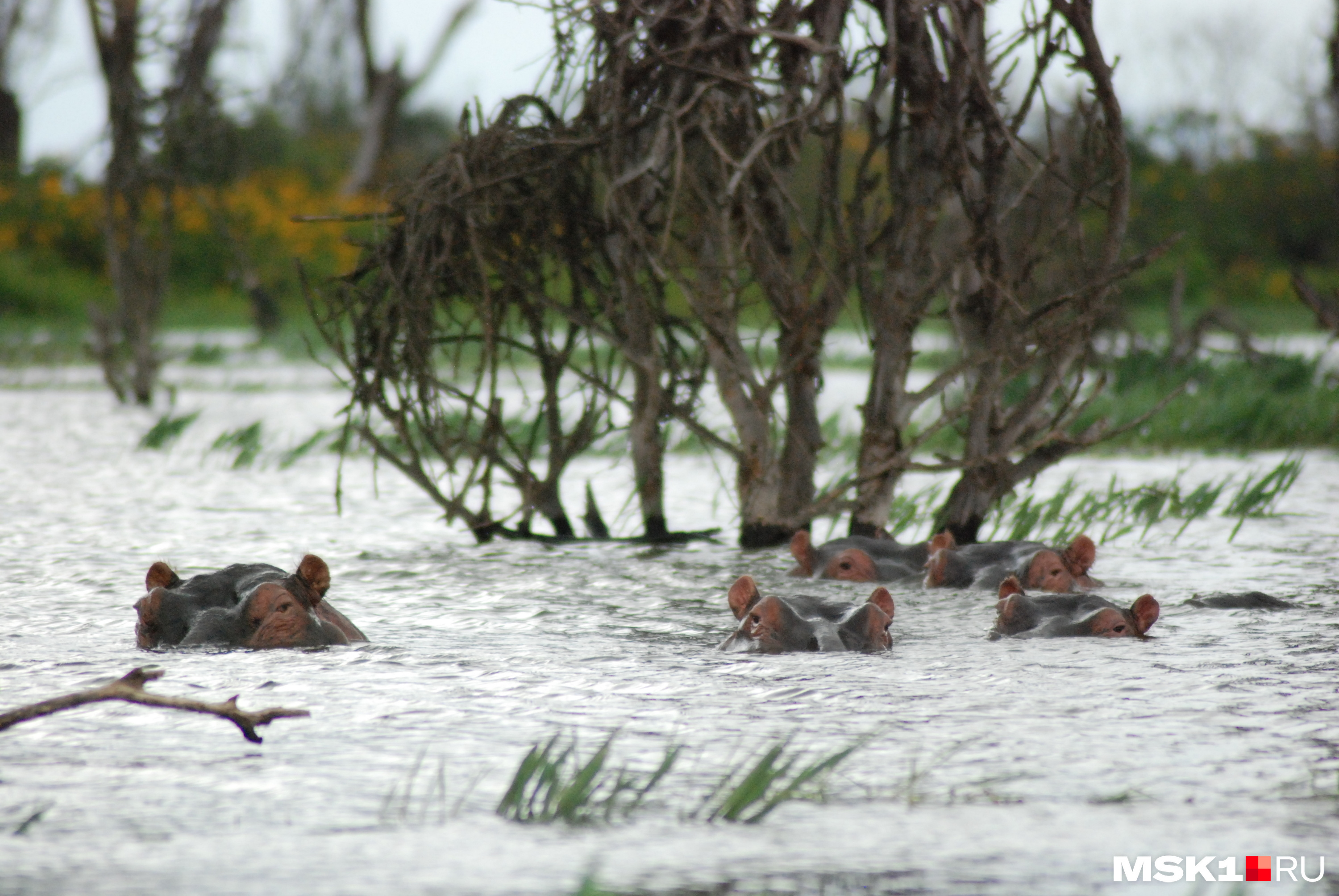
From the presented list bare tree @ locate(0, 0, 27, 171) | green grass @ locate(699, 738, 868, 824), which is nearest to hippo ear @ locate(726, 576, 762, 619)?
green grass @ locate(699, 738, 868, 824)

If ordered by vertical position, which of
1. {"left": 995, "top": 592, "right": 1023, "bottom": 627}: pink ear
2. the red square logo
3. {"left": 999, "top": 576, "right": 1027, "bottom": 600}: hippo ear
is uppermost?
{"left": 999, "top": 576, "right": 1027, "bottom": 600}: hippo ear

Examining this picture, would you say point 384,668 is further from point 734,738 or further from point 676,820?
point 676,820

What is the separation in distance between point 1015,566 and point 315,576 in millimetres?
1487

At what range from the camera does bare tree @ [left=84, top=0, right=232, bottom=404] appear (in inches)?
305

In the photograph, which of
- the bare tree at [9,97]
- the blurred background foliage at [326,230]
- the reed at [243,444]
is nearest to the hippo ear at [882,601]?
the reed at [243,444]

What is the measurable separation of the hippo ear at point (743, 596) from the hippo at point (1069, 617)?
43 centimetres

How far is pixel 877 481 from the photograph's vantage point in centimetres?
409

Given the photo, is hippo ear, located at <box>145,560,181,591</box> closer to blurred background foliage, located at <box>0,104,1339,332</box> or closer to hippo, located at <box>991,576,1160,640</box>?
hippo, located at <box>991,576,1160,640</box>

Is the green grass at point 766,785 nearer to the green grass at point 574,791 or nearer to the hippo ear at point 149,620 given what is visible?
the green grass at point 574,791

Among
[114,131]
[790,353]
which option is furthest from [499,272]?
[114,131]

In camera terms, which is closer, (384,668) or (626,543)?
(384,668)

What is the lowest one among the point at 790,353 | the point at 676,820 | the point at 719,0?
the point at 676,820

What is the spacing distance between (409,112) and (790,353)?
93.4ft

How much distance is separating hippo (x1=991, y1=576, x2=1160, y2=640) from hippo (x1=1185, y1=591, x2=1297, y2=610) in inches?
10.4
